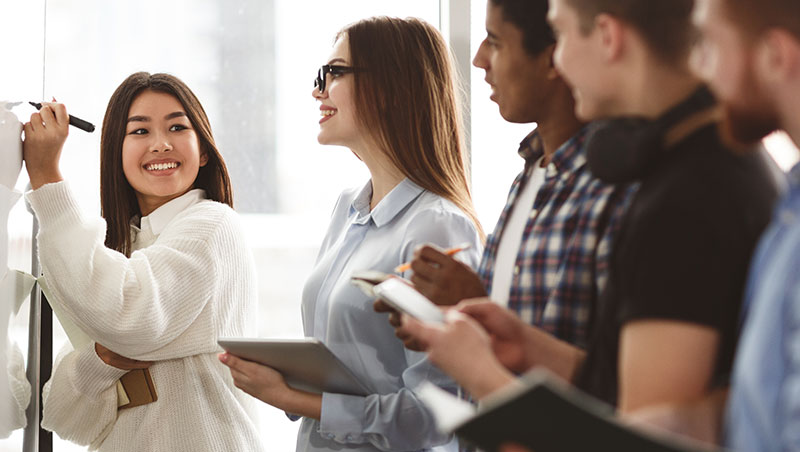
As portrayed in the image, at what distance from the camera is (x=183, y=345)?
6.82 ft

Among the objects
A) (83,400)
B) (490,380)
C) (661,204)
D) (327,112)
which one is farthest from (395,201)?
(661,204)

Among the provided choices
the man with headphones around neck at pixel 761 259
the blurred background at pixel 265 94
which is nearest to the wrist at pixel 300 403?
the blurred background at pixel 265 94

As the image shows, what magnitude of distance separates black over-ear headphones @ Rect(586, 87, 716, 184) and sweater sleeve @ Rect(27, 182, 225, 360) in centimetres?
128

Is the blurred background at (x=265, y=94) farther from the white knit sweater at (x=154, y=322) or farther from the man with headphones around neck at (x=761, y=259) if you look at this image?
the man with headphones around neck at (x=761, y=259)

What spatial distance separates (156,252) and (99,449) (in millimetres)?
528

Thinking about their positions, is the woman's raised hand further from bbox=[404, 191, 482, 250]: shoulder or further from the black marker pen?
bbox=[404, 191, 482, 250]: shoulder

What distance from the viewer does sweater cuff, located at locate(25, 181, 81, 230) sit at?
1963mm

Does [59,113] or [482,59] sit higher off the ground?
[482,59]

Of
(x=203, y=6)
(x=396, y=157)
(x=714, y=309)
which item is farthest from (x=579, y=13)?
(x=203, y=6)

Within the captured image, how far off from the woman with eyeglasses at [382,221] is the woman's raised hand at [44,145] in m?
0.63

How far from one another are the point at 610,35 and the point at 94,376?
1588 mm

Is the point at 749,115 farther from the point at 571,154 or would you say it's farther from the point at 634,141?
the point at 571,154

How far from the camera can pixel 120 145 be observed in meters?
2.30

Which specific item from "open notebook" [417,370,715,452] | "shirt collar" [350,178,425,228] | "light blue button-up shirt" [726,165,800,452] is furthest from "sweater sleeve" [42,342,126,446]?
"light blue button-up shirt" [726,165,800,452]
